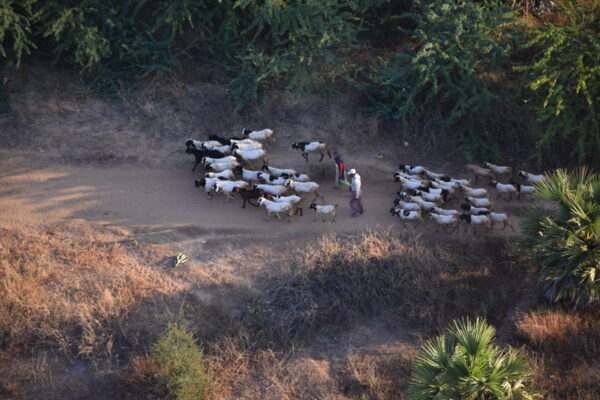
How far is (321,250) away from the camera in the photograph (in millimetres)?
15016

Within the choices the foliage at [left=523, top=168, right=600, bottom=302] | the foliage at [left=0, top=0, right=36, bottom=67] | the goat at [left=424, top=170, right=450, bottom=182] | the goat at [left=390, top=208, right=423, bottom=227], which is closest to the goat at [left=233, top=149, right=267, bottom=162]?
the goat at [left=390, top=208, right=423, bottom=227]

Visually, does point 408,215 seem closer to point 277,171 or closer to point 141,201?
point 277,171

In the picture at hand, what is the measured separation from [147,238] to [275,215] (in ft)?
10.2

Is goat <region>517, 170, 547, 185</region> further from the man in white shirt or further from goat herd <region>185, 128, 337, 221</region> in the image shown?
goat herd <region>185, 128, 337, 221</region>

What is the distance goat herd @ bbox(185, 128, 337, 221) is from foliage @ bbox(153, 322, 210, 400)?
4.35 meters

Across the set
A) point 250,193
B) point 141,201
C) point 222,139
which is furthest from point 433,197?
point 141,201

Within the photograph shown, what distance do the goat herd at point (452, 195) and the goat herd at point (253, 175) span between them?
1942 mm

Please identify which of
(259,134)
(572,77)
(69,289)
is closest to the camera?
(69,289)

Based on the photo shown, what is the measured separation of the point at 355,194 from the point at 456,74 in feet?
19.4

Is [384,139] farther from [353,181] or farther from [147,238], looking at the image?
[147,238]

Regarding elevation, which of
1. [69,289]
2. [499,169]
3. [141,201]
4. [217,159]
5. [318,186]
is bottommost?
[69,289]

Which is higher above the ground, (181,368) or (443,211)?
(443,211)

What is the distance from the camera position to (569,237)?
12.0 metres

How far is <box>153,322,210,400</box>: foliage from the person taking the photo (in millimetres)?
12406
